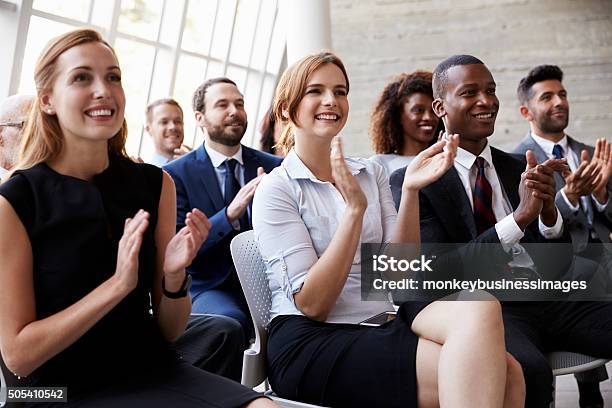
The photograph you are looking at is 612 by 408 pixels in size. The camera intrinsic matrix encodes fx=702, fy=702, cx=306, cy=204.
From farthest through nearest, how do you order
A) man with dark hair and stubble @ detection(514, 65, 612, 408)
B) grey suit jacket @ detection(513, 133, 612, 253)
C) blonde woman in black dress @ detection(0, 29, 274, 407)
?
grey suit jacket @ detection(513, 133, 612, 253)
man with dark hair and stubble @ detection(514, 65, 612, 408)
blonde woman in black dress @ detection(0, 29, 274, 407)

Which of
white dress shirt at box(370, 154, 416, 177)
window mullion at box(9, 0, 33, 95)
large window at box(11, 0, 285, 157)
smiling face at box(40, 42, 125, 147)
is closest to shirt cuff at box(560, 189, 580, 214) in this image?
white dress shirt at box(370, 154, 416, 177)

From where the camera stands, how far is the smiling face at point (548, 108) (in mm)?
3764

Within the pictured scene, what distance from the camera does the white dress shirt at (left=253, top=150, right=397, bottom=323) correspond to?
206 cm

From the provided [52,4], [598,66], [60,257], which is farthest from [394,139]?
[598,66]

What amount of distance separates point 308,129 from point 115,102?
760 mm

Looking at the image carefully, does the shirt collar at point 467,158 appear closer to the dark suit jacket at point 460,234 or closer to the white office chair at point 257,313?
the dark suit jacket at point 460,234

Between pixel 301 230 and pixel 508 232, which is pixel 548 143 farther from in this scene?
pixel 301 230

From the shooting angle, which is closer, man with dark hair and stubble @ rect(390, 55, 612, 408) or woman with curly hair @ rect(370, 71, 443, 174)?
man with dark hair and stubble @ rect(390, 55, 612, 408)

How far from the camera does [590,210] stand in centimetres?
323

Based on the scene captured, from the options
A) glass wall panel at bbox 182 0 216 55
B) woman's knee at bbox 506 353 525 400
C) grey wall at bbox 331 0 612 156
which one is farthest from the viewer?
grey wall at bbox 331 0 612 156

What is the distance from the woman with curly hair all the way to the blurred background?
10.6 ft

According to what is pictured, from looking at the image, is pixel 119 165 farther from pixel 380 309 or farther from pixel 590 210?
pixel 590 210

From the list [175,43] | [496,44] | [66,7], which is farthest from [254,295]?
[496,44]

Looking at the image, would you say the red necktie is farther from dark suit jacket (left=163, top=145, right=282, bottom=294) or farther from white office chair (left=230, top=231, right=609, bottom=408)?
dark suit jacket (left=163, top=145, right=282, bottom=294)
